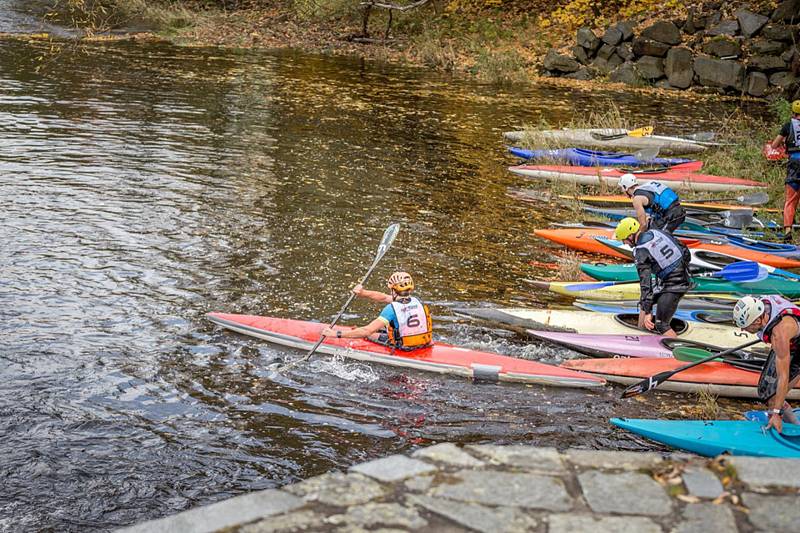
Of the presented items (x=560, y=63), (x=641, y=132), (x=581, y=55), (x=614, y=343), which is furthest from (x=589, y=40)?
(x=614, y=343)

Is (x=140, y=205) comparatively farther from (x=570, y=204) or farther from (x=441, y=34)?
(x=441, y=34)

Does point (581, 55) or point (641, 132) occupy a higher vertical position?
point (581, 55)

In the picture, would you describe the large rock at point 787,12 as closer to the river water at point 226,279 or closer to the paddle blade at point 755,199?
the river water at point 226,279

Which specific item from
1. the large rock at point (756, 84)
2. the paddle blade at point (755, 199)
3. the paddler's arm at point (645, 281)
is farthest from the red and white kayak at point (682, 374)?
the large rock at point (756, 84)

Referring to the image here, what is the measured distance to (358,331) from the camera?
322 inches

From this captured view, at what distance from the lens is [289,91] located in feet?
72.6

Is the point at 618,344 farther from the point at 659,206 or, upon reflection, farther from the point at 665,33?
the point at 665,33

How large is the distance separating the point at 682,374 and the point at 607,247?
12.6ft

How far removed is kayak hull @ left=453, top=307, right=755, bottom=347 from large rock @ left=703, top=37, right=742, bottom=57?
18.6 m

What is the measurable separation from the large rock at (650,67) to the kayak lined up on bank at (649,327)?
15.3 meters

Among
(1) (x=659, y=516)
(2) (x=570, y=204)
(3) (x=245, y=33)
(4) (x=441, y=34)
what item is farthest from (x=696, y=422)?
(3) (x=245, y=33)

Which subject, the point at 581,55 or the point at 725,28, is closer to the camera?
the point at 725,28

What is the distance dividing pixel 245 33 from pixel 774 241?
77.0ft

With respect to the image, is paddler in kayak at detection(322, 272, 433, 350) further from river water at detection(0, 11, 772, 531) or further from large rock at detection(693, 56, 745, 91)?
large rock at detection(693, 56, 745, 91)
